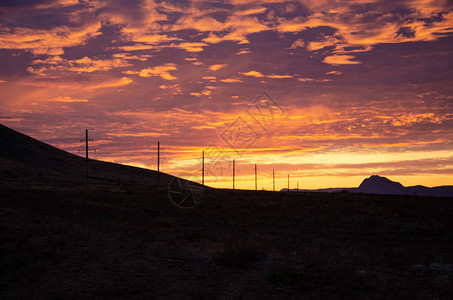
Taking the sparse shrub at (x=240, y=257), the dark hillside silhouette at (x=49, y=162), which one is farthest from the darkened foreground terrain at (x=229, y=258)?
the dark hillside silhouette at (x=49, y=162)

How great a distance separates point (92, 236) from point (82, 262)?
21.2 ft

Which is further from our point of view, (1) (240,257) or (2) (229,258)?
(2) (229,258)

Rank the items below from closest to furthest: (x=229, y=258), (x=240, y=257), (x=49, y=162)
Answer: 1. (x=240, y=257)
2. (x=229, y=258)
3. (x=49, y=162)

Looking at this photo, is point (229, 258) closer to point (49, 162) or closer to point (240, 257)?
point (240, 257)

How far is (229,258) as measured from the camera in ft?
43.2

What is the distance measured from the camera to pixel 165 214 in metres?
32.4

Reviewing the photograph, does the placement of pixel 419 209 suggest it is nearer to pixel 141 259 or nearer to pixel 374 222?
pixel 374 222

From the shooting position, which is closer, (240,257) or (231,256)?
(240,257)

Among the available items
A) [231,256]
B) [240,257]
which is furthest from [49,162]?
[240,257]

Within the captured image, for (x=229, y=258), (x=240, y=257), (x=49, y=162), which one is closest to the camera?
(x=240, y=257)

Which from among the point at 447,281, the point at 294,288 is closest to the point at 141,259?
the point at 294,288

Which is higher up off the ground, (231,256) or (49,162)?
(49,162)

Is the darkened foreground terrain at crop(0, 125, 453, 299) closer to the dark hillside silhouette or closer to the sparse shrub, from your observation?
the sparse shrub

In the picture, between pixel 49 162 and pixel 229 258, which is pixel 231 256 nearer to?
pixel 229 258
